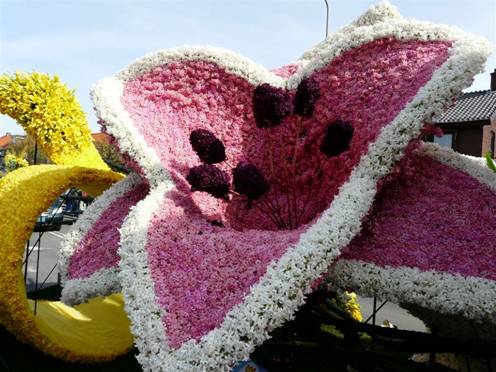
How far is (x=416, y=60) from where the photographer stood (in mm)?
3480

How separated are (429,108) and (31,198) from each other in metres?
3.18

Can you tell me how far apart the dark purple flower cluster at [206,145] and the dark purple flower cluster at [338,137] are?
79 centimetres

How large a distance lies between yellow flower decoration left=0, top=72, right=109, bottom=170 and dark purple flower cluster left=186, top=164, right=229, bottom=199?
6.60 ft

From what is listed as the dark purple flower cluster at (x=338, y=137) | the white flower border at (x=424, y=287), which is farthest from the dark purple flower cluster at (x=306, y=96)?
the white flower border at (x=424, y=287)

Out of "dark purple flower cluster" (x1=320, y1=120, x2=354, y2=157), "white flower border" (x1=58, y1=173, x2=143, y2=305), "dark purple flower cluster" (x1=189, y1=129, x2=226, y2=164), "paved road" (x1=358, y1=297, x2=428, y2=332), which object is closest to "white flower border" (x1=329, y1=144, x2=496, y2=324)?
"dark purple flower cluster" (x1=320, y1=120, x2=354, y2=157)

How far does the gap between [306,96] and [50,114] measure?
2.58m

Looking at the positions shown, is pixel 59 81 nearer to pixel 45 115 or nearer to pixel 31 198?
pixel 45 115

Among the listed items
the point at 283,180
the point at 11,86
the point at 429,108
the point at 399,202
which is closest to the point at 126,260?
the point at 283,180

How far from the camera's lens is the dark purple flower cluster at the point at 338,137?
11.2 ft

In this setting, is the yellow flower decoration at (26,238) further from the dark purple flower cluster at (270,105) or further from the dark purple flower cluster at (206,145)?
the dark purple flower cluster at (270,105)

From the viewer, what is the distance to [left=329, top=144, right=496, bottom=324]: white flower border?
8.85ft

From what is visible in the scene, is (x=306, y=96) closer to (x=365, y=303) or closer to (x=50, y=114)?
(x=50, y=114)

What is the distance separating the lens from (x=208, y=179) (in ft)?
11.5

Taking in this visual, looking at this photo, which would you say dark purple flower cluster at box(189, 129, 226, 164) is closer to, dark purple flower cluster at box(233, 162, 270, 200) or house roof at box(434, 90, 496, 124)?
dark purple flower cluster at box(233, 162, 270, 200)
